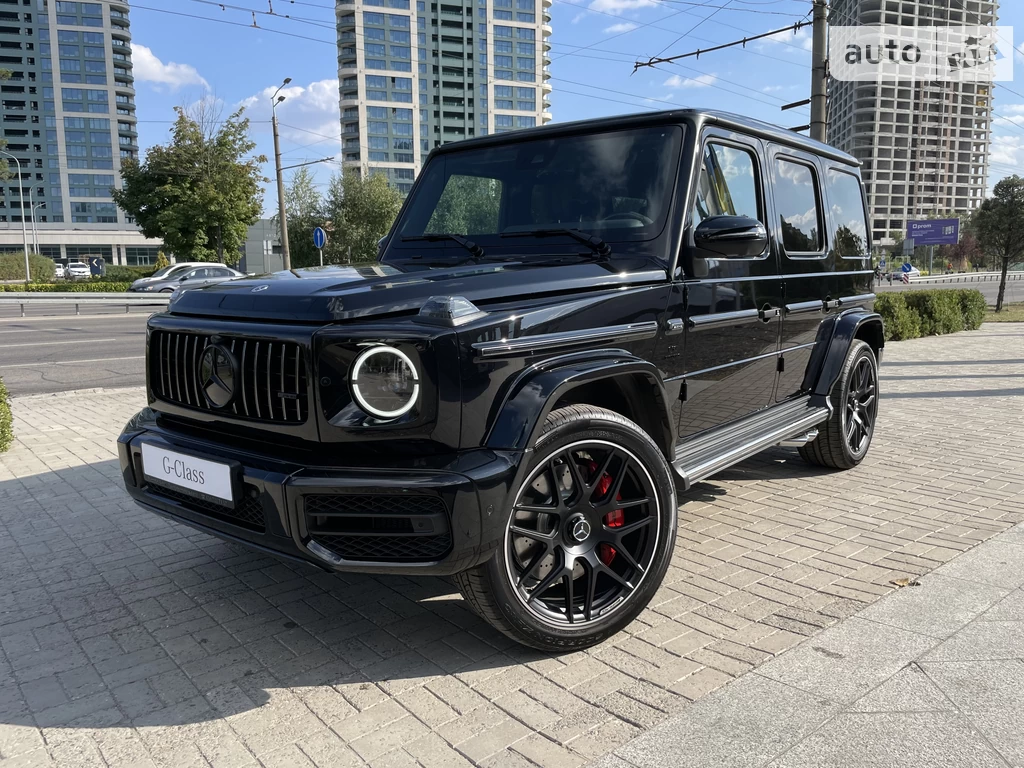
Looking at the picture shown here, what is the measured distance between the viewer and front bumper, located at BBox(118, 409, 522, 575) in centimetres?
241

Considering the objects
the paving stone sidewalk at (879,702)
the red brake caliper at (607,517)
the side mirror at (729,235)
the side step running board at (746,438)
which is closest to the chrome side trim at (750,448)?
the side step running board at (746,438)

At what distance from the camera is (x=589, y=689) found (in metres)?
2.64

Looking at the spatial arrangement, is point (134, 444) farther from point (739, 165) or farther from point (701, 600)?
point (739, 165)

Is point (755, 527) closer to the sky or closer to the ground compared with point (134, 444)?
closer to the ground

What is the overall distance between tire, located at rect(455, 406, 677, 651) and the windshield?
3.44ft

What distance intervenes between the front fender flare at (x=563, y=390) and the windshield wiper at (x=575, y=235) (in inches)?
24.0

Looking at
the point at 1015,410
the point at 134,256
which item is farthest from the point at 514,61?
the point at 1015,410

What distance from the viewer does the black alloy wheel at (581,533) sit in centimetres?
276

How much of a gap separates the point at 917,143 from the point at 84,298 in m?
143

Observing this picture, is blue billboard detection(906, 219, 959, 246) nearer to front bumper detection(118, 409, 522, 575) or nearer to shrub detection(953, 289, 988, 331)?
shrub detection(953, 289, 988, 331)

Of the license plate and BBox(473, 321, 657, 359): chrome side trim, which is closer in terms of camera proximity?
BBox(473, 321, 657, 359): chrome side trim

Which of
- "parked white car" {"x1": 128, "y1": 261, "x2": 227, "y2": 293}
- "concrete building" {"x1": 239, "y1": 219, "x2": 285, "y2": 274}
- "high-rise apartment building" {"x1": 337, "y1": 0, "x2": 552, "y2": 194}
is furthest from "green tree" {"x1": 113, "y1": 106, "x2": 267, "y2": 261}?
"high-rise apartment building" {"x1": 337, "y1": 0, "x2": 552, "y2": 194}

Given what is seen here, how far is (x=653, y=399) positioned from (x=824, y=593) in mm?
1187

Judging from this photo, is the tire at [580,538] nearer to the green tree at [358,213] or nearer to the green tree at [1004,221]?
the green tree at [1004,221]
